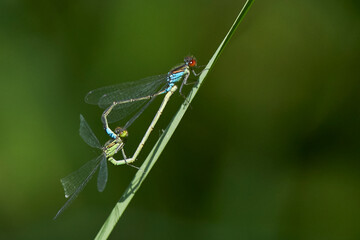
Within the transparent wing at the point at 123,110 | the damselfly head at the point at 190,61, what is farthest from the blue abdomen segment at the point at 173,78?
the transparent wing at the point at 123,110

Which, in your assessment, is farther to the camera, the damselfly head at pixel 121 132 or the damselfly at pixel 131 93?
the damselfly at pixel 131 93

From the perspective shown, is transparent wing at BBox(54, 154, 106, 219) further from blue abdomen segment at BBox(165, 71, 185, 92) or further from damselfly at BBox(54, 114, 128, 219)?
blue abdomen segment at BBox(165, 71, 185, 92)

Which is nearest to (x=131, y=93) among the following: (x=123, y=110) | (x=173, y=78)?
(x=123, y=110)

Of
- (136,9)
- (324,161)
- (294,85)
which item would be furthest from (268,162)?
(136,9)

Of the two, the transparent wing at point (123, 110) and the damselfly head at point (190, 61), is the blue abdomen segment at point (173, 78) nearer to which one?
the damselfly head at point (190, 61)

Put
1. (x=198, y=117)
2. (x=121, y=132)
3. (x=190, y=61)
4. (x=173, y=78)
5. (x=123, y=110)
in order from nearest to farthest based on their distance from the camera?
1. (x=121, y=132)
2. (x=190, y=61)
3. (x=173, y=78)
4. (x=123, y=110)
5. (x=198, y=117)

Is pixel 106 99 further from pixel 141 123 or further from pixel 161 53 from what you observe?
pixel 161 53

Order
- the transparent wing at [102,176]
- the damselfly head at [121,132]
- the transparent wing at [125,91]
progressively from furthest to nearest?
the transparent wing at [125,91], the damselfly head at [121,132], the transparent wing at [102,176]

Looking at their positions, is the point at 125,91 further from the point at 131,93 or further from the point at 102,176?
the point at 102,176
